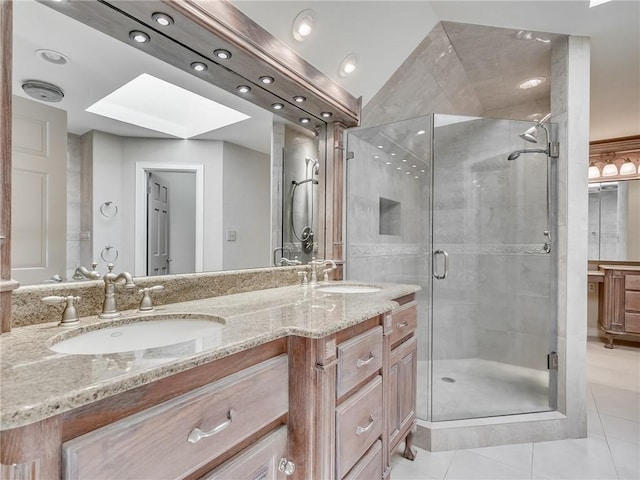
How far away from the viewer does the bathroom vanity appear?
0.55m

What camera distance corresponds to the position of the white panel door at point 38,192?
97 cm

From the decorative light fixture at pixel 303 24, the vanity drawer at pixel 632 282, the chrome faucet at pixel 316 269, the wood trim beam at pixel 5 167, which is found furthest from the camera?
the vanity drawer at pixel 632 282

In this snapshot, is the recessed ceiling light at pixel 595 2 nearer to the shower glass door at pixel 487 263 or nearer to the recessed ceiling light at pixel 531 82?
the shower glass door at pixel 487 263

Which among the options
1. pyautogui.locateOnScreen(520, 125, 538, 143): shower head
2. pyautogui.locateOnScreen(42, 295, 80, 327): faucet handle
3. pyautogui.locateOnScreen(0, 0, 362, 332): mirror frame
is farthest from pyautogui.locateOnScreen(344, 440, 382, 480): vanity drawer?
pyautogui.locateOnScreen(520, 125, 538, 143): shower head

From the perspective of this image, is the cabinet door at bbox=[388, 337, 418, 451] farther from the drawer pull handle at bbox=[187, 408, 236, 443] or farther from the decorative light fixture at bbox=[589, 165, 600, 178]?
the decorative light fixture at bbox=[589, 165, 600, 178]

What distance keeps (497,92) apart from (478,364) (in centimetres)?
253

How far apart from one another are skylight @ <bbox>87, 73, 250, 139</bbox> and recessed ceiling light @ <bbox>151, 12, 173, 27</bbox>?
0.20m

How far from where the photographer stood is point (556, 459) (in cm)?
187

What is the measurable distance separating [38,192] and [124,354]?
2.13 ft

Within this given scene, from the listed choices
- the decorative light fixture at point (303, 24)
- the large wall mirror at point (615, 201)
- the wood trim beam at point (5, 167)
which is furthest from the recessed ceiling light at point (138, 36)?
the large wall mirror at point (615, 201)

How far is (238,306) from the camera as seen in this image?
4.25ft

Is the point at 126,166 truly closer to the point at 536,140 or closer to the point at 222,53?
the point at 222,53

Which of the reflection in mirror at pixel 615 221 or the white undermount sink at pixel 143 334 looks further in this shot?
the reflection in mirror at pixel 615 221

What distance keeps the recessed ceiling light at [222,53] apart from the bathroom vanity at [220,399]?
1015 mm
